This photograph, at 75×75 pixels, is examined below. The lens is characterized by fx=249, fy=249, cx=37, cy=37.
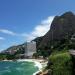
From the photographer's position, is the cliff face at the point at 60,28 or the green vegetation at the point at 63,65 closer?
the green vegetation at the point at 63,65

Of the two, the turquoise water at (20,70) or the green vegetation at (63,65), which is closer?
the green vegetation at (63,65)

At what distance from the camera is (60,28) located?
167 metres

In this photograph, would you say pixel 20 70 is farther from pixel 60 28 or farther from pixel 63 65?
pixel 60 28

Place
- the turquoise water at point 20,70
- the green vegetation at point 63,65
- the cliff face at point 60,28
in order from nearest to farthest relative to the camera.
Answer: the green vegetation at point 63,65 < the turquoise water at point 20,70 < the cliff face at point 60,28

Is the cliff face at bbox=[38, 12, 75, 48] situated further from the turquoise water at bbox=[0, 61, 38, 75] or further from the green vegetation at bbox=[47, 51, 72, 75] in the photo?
the green vegetation at bbox=[47, 51, 72, 75]

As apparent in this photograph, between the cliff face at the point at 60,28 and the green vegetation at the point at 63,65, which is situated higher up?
the cliff face at the point at 60,28

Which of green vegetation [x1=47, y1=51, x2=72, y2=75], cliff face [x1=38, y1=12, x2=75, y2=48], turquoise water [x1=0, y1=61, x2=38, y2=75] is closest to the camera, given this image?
green vegetation [x1=47, y1=51, x2=72, y2=75]

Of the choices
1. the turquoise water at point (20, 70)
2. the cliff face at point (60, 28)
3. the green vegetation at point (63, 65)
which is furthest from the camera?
the cliff face at point (60, 28)

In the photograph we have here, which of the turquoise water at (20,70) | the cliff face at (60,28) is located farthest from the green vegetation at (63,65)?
the cliff face at (60,28)

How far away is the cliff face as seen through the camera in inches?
6362

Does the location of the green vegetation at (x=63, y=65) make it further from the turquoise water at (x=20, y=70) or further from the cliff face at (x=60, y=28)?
the cliff face at (x=60, y=28)

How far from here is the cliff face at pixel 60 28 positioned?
16159 cm

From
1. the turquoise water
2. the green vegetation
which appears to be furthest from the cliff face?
the green vegetation

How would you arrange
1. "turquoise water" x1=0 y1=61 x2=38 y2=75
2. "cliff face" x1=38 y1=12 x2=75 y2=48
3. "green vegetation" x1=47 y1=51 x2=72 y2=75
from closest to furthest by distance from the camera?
"green vegetation" x1=47 y1=51 x2=72 y2=75 → "turquoise water" x1=0 y1=61 x2=38 y2=75 → "cliff face" x1=38 y1=12 x2=75 y2=48
